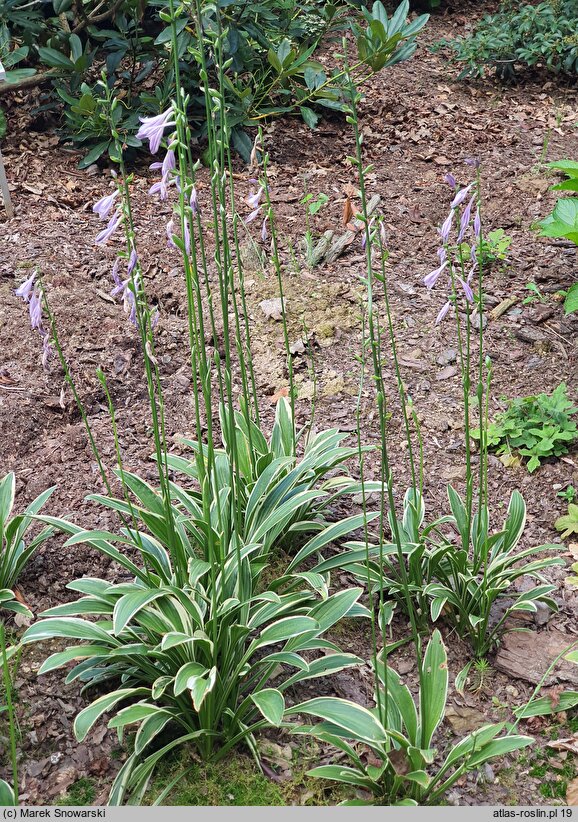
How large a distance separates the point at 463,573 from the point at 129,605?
108 cm

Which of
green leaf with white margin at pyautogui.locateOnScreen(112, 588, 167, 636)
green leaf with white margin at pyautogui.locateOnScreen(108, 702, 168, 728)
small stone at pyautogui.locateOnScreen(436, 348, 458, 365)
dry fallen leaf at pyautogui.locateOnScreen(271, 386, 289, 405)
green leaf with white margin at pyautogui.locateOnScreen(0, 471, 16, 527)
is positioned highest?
green leaf with white margin at pyautogui.locateOnScreen(112, 588, 167, 636)

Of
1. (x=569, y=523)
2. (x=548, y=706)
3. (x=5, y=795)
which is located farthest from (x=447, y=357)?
(x=5, y=795)

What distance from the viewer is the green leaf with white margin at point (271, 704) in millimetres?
2096

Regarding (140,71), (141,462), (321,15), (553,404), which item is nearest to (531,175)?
(321,15)

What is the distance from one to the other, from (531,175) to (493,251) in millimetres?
960

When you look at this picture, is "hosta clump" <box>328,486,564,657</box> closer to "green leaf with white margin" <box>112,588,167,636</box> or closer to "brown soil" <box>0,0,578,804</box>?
"brown soil" <box>0,0,578,804</box>

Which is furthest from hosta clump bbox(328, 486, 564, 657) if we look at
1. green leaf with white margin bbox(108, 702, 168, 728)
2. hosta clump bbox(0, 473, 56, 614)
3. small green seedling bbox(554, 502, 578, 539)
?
hosta clump bbox(0, 473, 56, 614)

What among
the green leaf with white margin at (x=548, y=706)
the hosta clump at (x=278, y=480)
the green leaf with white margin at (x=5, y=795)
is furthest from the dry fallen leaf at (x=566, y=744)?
the green leaf with white margin at (x=5, y=795)

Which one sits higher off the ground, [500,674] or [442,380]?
[442,380]

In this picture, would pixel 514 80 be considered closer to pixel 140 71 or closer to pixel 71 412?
pixel 140 71

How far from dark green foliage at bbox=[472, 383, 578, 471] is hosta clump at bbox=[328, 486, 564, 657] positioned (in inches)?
22.2

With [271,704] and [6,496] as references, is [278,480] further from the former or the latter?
[6,496]

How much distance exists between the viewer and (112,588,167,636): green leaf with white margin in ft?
7.15

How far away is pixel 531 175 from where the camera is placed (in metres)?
5.09
